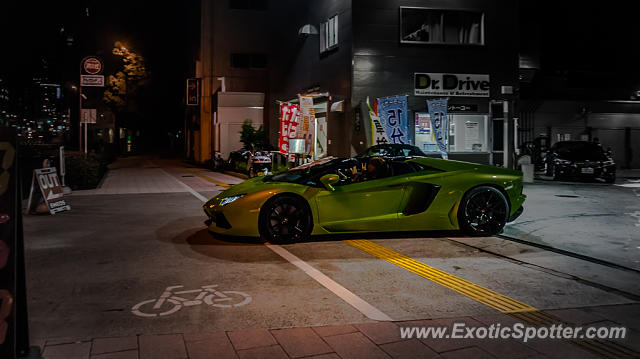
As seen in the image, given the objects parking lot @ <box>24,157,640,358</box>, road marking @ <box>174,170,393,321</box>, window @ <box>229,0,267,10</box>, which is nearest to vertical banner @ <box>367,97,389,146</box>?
parking lot @ <box>24,157,640,358</box>

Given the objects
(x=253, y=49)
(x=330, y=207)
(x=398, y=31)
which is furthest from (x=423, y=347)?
(x=253, y=49)

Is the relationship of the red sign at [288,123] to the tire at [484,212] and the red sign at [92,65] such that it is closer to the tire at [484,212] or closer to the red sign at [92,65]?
the red sign at [92,65]

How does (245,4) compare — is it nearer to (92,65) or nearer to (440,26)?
(440,26)

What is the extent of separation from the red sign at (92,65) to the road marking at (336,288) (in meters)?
14.7

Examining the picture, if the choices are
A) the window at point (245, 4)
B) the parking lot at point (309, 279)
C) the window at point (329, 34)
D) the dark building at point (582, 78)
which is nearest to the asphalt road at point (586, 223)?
the parking lot at point (309, 279)

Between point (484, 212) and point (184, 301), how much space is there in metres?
5.24

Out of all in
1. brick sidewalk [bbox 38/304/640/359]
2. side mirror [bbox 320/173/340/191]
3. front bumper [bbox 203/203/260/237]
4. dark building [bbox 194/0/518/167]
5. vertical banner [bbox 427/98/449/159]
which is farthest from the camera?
dark building [bbox 194/0/518/167]

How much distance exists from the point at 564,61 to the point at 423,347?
97.0 feet

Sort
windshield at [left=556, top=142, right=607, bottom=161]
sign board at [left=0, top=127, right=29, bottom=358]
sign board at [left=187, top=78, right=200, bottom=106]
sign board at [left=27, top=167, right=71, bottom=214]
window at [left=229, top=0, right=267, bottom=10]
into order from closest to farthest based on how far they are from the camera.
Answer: sign board at [left=0, top=127, right=29, bottom=358] → sign board at [left=27, top=167, right=71, bottom=214] → windshield at [left=556, top=142, right=607, bottom=161] → window at [left=229, top=0, right=267, bottom=10] → sign board at [left=187, top=78, right=200, bottom=106]

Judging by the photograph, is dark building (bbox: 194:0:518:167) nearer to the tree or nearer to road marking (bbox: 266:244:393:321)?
road marking (bbox: 266:244:393:321)

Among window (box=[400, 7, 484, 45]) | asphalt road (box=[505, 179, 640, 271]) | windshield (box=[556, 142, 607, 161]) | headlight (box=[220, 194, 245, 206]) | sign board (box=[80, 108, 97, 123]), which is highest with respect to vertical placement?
window (box=[400, 7, 484, 45])

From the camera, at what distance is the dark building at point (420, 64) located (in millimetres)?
20688

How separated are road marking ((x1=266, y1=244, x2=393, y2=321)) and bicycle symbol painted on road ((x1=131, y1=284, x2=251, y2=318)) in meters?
0.91

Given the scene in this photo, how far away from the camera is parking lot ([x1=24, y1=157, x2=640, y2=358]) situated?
14.6 ft
